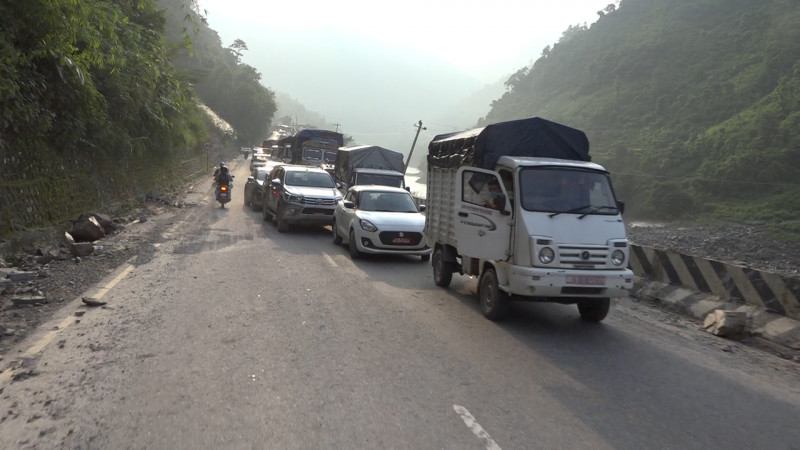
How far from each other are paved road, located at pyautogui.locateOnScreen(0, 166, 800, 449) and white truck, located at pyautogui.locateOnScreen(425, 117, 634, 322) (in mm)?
629

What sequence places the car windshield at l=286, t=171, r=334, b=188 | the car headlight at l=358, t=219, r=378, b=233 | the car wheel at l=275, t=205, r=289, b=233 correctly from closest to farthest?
the car headlight at l=358, t=219, r=378, b=233 < the car wheel at l=275, t=205, r=289, b=233 < the car windshield at l=286, t=171, r=334, b=188

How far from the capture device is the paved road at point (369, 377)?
4.07 meters

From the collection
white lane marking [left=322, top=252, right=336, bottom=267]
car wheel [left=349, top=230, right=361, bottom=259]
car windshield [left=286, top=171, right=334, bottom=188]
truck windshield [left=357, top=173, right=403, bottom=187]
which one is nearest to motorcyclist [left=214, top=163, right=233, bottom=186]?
car windshield [left=286, top=171, right=334, bottom=188]

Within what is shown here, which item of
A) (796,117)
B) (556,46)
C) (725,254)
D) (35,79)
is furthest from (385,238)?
(556,46)

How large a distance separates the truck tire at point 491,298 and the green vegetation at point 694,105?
4938 cm

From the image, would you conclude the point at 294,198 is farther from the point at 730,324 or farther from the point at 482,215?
the point at 730,324

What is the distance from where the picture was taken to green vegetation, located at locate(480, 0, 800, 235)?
55500mm

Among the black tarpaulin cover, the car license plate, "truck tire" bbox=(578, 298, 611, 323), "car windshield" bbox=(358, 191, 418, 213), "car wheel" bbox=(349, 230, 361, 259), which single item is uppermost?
the black tarpaulin cover

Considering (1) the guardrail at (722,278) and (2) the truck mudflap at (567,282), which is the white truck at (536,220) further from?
(1) the guardrail at (722,278)

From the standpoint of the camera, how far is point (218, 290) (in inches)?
330

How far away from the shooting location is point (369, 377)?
514 centimetres

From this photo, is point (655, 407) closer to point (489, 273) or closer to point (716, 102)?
point (489, 273)

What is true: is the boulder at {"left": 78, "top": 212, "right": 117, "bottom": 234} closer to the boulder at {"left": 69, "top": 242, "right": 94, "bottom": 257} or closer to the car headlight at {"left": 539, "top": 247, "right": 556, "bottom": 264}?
the boulder at {"left": 69, "top": 242, "right": 94, "bottom": 257}

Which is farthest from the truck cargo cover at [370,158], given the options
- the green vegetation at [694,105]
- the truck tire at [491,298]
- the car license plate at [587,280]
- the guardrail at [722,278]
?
the green vegetation at [694,105]
